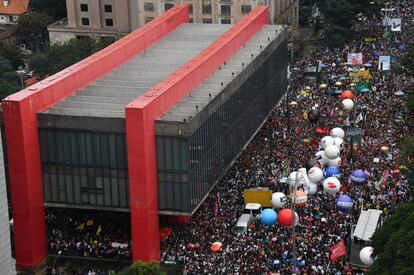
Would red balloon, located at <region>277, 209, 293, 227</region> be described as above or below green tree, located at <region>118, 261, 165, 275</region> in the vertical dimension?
below

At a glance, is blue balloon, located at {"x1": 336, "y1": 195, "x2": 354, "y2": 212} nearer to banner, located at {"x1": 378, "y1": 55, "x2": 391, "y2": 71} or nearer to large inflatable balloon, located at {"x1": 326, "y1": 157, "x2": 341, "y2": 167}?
large inflatable balloon, located at {"x1": 326, "y1": 157, "x2": 341, "y2": 167}

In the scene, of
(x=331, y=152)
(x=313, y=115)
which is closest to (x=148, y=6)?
(x=313, y=115)

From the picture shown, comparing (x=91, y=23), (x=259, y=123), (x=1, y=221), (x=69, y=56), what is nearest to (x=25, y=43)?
(x=91, y=23)

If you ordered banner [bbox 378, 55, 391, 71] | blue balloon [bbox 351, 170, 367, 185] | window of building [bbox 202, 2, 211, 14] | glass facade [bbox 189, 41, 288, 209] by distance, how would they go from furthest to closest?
1. window of building [bbox 202, 2, 211, 14]
2. banner [bbox 378, 55, 391, 71]
3. blue balloon [bbox 351, 170, 367, 185]
4. glass facade [bbox 189, 41, 288, 209]

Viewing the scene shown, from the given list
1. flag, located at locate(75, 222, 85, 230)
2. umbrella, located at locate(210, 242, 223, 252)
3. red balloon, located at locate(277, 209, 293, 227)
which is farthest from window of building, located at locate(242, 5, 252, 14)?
umbrella, located at locate(210, 242, 223, 252)

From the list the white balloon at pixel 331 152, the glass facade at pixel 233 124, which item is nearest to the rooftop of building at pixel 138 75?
the glass facade at pixel 233 124

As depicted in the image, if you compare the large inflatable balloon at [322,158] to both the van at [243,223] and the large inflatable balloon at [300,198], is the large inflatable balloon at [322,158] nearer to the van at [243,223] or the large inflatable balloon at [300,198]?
the large inflatable balloon at [300,198]

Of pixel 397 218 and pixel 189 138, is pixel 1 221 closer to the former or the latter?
pixel 189 138
